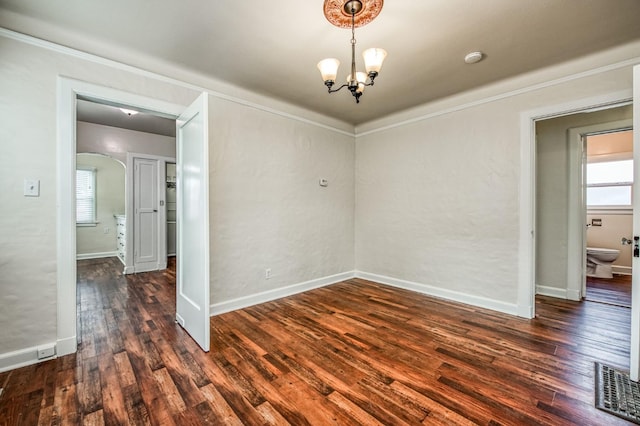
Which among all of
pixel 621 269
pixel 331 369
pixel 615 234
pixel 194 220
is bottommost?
pixel 331 369

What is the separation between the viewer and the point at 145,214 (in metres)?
5.32

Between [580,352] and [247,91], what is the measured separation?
4.12 m

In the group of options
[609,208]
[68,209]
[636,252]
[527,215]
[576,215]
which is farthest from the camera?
[609,208]

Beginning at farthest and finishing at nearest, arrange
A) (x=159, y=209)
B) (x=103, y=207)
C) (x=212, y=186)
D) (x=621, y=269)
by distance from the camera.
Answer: (x=103, y=207) < (x=159, y=209) < (x=621, y=269) < (x=212, y=186)

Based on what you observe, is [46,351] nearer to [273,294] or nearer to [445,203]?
[273,294]

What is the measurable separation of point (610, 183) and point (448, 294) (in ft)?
13.9

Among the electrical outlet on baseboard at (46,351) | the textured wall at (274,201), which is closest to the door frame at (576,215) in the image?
the textured wall at (274,201)

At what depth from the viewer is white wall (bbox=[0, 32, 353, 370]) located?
2.04 m

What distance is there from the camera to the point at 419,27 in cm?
215

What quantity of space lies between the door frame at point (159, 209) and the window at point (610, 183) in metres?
8.20

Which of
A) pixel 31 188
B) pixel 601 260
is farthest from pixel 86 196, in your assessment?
pixel 601 260

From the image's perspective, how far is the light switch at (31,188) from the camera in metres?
2.08

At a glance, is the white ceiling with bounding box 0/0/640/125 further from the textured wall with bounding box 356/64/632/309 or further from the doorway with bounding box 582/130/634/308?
the doorway with bounding box 582/130/634/308

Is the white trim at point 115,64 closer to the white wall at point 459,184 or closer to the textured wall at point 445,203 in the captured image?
the textured wall at point 445,203
